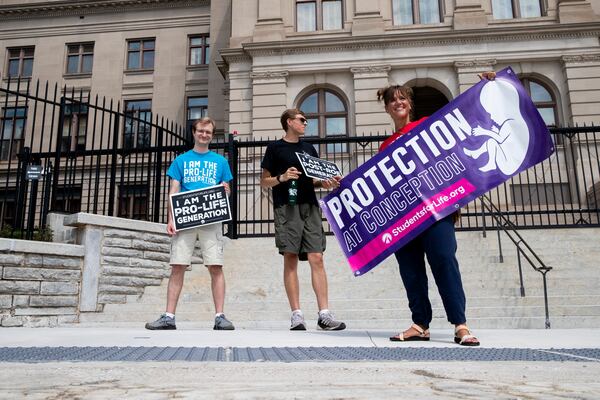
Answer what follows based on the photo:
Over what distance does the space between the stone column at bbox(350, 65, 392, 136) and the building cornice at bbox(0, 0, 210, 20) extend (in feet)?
39.9

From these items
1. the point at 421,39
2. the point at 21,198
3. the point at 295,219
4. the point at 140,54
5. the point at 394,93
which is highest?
the point at 140,54

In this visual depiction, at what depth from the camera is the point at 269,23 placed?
19875 millimetres

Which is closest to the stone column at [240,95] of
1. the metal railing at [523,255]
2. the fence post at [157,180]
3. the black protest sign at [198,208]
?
the fence post at [157,180]

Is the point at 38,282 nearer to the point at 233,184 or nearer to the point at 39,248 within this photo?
the point at 39,248

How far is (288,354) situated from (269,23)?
19123 mm

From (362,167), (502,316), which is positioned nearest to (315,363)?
(362,167)

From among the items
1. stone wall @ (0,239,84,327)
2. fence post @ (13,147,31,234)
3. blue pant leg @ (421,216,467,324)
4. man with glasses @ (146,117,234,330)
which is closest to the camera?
blue pant leg @ (421,216,467,324)

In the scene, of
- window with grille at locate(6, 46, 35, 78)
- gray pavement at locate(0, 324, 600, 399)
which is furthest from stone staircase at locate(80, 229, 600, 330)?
window with grille at locate(6, 46, 35, 78)

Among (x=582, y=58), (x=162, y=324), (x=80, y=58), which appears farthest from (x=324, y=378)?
(x=80, y=58)

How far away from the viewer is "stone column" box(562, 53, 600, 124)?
58.3 feet

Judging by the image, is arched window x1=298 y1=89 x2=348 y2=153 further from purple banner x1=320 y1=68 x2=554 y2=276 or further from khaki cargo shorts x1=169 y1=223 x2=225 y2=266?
purple banner x1=320 y1=68 x2=554 y2=276

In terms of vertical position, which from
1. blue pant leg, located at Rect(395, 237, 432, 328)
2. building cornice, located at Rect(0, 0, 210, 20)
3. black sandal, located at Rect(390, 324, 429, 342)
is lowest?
black sandal, located at Rect(390, 324, 429, 342)

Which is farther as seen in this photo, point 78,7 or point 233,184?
point 78,7

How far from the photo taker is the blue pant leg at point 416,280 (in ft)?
12.1
